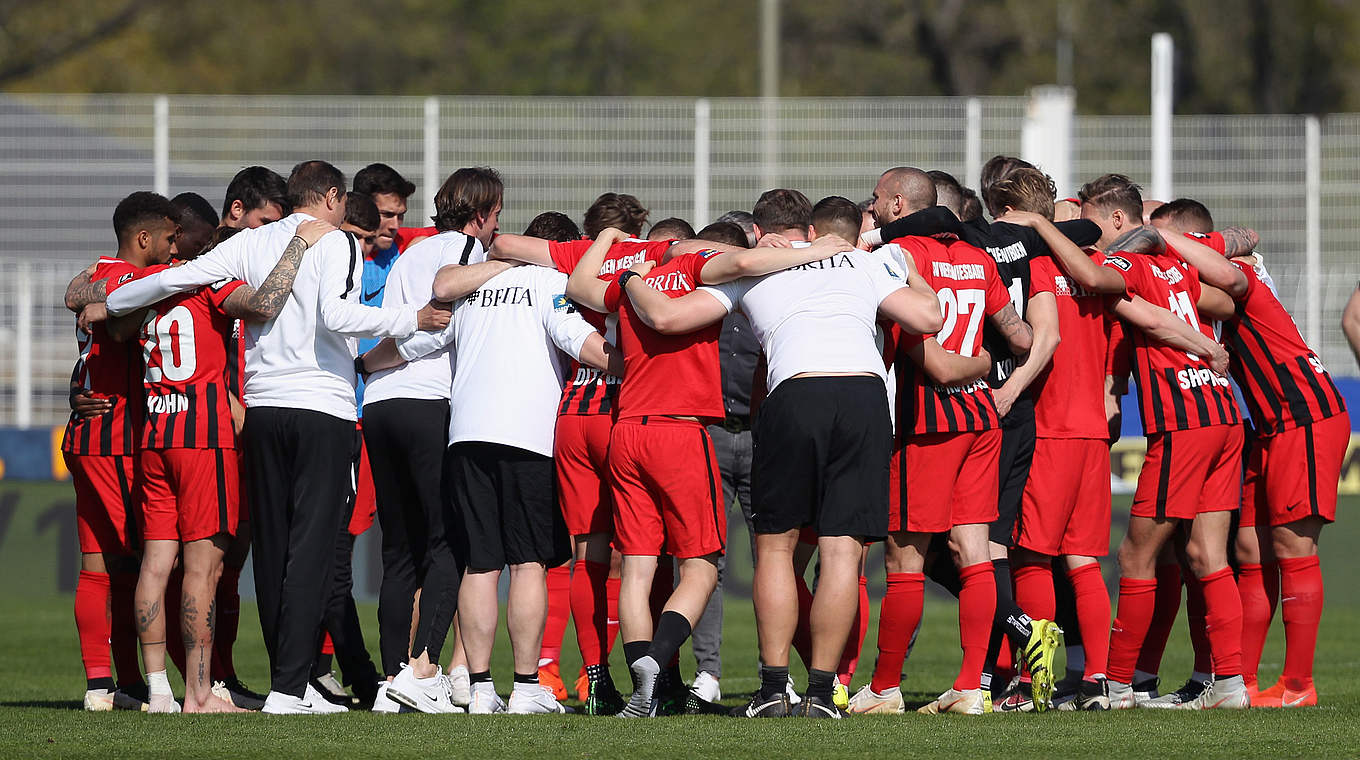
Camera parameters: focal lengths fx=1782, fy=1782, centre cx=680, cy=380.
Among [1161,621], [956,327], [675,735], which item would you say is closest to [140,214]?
[675,735]

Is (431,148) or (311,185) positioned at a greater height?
(431,148)

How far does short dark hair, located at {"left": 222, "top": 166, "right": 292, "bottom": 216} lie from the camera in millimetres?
7922

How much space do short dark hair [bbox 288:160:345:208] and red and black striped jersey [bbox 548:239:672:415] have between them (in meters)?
0.94

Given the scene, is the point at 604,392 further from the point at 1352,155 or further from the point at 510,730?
the point at 1352,155

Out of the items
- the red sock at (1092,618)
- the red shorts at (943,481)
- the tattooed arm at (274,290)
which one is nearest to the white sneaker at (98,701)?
the tattooed arm at (274,290)

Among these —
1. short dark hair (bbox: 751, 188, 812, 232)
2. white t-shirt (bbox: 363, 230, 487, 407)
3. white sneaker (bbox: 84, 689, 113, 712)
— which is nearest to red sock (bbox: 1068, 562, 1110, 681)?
short dark hair (bbox: 751, 188, 812, 232)

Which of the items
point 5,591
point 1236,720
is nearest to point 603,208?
point 1236,720

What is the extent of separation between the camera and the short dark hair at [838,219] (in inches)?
284

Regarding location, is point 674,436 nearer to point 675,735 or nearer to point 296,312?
point 675,735

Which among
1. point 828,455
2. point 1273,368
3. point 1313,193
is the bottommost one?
point 828,455

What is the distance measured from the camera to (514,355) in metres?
7.28

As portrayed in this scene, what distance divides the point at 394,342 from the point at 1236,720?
3757 millimetres

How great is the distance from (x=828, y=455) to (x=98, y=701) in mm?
3339

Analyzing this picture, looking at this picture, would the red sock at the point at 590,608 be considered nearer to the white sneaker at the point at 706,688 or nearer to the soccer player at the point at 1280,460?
the white sneaker at the point at 706,688
